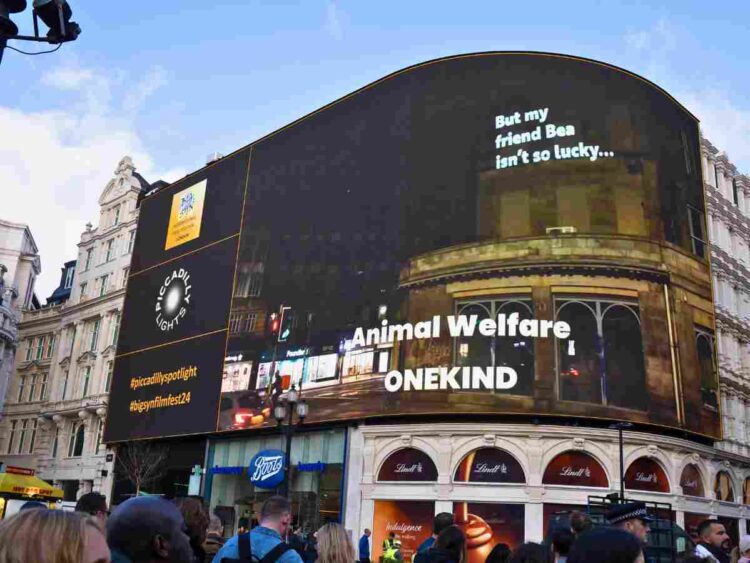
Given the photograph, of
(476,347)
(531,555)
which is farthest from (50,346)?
(531,555)

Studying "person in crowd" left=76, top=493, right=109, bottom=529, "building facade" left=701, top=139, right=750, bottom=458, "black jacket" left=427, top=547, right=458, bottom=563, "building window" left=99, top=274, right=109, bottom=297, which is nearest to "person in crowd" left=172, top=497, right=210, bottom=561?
"person in crowd" left=76, top=493, right=109, bottom=529

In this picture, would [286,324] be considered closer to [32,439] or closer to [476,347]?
[476,347]

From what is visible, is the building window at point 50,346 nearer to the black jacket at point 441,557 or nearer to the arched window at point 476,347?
the arched window at point 476,347

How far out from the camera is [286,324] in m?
36.1

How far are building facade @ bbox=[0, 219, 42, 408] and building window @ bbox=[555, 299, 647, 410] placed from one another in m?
62.6

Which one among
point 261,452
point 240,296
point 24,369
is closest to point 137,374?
point 240,296

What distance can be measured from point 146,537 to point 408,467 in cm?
2891

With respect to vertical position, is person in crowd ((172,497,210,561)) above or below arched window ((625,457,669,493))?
below

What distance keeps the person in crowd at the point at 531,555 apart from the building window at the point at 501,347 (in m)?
24.3

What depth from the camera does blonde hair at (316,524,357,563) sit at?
20.0 ft

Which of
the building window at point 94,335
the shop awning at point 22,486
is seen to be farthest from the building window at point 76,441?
the shop awning at point 22,486

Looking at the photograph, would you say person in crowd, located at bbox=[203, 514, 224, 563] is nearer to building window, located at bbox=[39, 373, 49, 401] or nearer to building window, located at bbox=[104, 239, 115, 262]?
building window, located at bbox=[104, 239, 115, 262]

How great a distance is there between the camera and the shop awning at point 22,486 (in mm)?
24312

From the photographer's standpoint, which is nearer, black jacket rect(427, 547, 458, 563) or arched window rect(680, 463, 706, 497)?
black jacket rect(427, 547, 458, 563)
